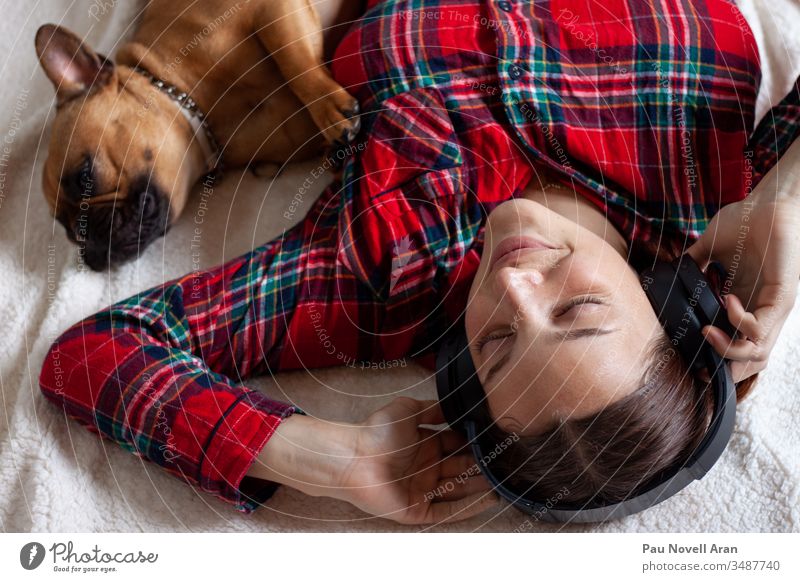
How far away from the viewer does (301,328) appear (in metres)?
0.64

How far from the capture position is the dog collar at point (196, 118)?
0.72 meters

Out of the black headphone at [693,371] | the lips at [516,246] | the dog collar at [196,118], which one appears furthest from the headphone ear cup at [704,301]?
the dog collar at [196,118]

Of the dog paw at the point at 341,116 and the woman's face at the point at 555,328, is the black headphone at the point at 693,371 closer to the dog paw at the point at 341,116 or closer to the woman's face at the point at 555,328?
the woman's face at the point at 555,328

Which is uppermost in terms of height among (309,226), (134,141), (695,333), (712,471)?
(134,141)

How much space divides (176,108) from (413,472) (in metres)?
0.41

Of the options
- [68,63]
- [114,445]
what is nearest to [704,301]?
[114,445]

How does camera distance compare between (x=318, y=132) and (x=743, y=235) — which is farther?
(x=318, y=132)

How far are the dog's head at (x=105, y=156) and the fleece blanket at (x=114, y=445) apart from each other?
0.09ft

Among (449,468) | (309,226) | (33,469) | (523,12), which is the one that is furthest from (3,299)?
(523,12)

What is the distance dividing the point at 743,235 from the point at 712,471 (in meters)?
0.18

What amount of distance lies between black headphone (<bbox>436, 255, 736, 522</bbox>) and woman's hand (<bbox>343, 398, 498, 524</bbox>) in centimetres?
4

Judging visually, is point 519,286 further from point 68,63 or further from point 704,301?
point 68,63
